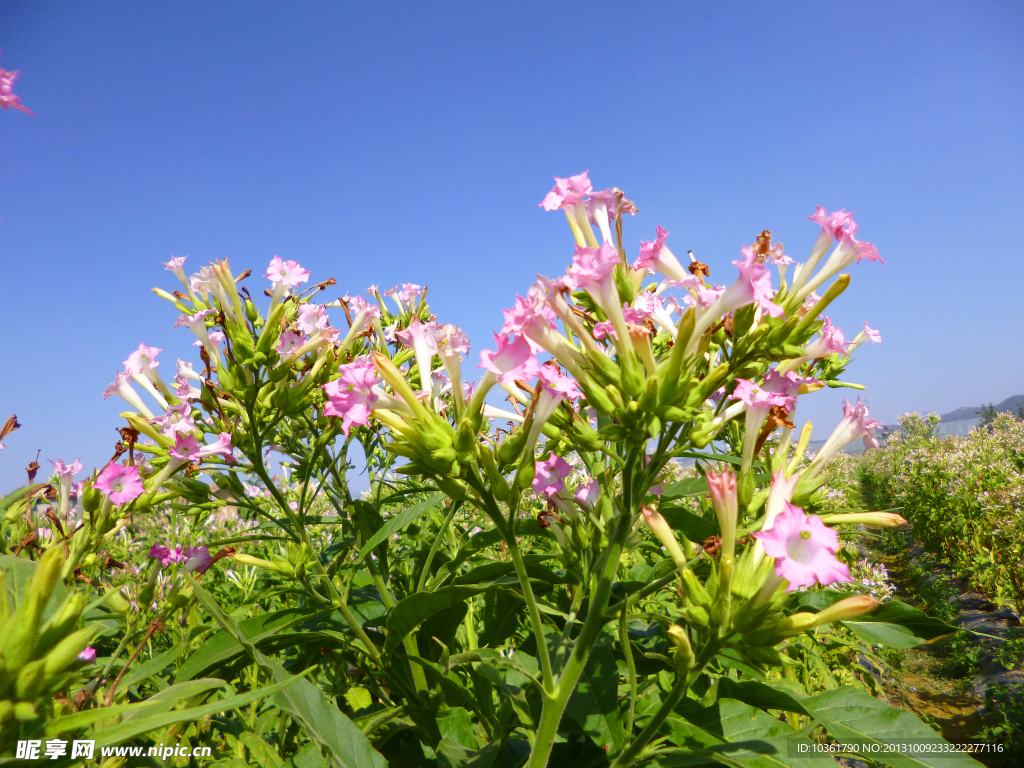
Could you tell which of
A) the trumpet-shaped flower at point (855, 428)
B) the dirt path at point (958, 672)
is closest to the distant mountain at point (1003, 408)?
the dirt path at point (958, 672)

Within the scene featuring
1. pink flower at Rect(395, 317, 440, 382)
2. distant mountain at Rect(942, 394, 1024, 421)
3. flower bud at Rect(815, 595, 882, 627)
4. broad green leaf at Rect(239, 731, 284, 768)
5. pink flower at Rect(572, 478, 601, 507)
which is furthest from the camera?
distant mountain at Rect(942, 394, 1024, 421)

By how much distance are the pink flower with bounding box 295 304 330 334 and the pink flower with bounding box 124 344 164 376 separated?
25.4 inches

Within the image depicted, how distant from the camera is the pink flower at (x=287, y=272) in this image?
229cm

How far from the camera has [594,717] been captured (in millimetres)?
1341

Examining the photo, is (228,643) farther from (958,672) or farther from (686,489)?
(958,672)

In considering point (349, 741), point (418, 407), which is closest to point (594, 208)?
point (418, 407)

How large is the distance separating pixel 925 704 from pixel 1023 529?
264 cm

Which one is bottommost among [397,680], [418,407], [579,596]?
[397,680]

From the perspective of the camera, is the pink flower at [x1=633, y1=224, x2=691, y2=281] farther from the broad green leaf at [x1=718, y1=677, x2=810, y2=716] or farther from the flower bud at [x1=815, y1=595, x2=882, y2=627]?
the broad green leaf at [x1=718, y1=677, x2=810, y2=716]

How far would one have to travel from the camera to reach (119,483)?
1.79 metres

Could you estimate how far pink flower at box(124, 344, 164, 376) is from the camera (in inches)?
88.8

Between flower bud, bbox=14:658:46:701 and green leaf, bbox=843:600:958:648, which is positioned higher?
flower bud, bbox=14:658:46:701

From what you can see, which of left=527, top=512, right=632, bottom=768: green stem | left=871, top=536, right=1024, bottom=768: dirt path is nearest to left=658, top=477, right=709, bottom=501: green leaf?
left=527, top=512, right=632, bottom=768: green stem

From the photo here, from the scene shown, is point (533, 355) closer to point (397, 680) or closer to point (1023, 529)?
point (397, 680)
